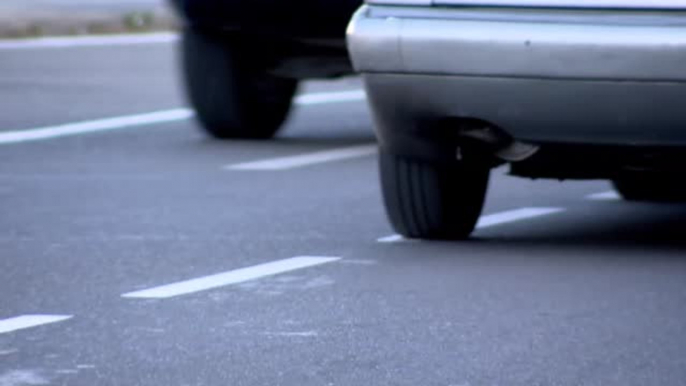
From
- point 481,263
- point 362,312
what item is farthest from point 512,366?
point 481,263

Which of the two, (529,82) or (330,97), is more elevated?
(529,82)

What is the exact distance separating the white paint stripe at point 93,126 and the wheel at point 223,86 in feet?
3.03

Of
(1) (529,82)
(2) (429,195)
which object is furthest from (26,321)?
(2) (429,195)

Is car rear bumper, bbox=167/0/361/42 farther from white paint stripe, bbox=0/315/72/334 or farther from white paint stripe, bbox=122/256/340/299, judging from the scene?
white paint stripe, bbox=0/315/72/334

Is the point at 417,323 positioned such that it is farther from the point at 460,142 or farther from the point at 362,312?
the point at 460,142

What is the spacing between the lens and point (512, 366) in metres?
5.98

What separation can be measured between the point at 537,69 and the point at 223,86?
556 centimetres

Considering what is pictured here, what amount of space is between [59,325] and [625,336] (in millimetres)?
1568

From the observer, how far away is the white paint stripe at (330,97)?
16828mm

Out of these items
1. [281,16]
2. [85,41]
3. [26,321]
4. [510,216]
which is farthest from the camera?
[85,41]

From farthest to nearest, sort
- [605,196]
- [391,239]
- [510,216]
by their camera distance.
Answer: [605,196], [510,216], [391,239]

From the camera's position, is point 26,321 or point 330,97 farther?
point 330,97

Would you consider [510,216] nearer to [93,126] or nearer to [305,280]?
[305,280]

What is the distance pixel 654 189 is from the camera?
33.5 ft
